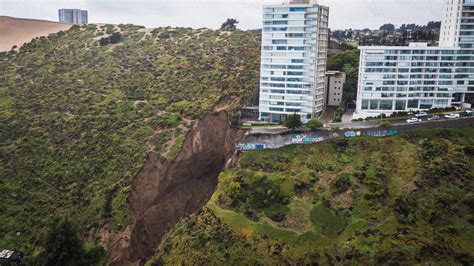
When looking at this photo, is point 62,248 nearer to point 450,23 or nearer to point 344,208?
point 344,208

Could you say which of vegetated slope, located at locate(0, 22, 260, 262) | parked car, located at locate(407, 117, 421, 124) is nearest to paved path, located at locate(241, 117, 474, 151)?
parked car, located at locate(407, 117, 421, 124)

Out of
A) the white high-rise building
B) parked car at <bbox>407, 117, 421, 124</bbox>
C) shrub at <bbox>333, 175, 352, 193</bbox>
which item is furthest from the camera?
the white high-rise building

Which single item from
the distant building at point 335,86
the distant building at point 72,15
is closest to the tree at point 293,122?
the distant building at point 335,86

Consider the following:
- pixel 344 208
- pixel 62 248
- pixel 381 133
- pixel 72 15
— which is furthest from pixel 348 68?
pixel 72 15

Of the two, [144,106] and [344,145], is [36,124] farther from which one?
[344,145]

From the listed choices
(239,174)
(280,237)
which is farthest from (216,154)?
(280,237)

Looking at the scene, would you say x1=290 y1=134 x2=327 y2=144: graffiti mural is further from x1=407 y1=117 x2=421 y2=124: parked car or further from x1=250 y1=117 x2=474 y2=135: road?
x1=407 y1=117 x2=421 y2=124: parked car
